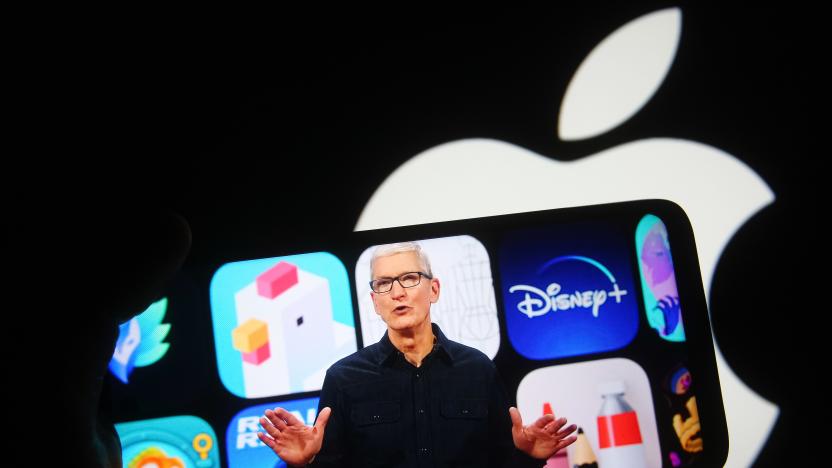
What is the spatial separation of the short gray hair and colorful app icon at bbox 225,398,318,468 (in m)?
0.22

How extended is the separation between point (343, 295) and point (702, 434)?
560mm

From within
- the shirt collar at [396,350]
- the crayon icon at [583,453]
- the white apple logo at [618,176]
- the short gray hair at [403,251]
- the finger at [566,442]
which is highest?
the white apple logo at [618,176]

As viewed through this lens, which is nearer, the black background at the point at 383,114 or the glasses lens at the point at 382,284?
the glasses lens at the point at 382,284

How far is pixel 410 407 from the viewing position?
97 cm

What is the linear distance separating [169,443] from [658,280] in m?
0.76

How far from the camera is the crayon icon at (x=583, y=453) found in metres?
1.00

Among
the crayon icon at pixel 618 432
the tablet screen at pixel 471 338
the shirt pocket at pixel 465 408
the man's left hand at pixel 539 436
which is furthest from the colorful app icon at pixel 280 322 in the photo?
the crayon icon at pixel 618 432

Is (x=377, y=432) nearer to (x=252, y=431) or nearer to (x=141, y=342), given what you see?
(x=252, y=431)

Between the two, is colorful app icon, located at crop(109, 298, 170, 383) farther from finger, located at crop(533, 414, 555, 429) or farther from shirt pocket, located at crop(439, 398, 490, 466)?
finger, located at crop(533, 414, 555, 429)

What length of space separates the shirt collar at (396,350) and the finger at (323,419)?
99 millimetres

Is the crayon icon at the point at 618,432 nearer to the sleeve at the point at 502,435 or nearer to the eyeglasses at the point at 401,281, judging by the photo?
the sleeve at the point at 502,435

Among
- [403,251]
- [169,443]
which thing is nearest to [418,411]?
[403,251]

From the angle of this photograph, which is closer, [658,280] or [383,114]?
[658,280]

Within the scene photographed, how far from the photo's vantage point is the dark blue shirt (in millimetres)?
952
